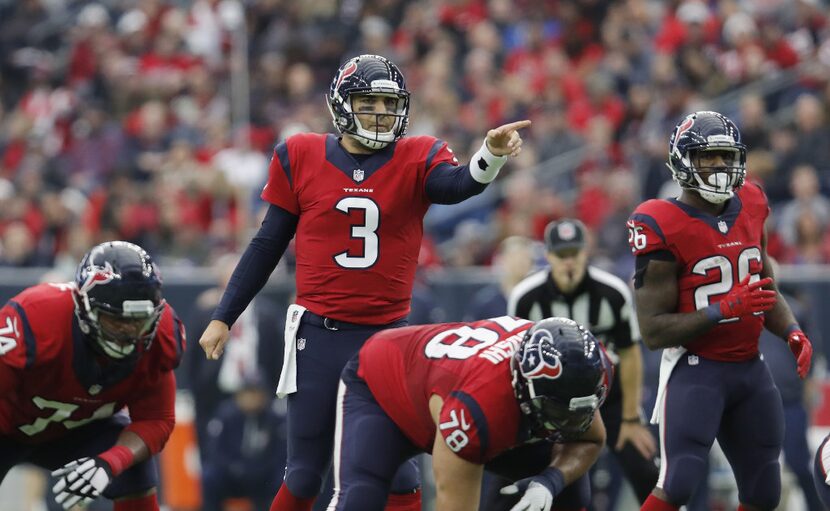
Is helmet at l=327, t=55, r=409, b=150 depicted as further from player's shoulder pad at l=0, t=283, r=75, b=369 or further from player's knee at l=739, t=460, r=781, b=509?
player's knee at l=739, t=460, r=781, b=509

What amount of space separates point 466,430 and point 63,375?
1.89m

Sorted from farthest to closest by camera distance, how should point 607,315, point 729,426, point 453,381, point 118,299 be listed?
point 607,315
point 729,426
point 118,299
point 453,381

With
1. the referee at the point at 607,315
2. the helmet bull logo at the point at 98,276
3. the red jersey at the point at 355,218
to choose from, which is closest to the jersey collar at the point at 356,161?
the red jersey at the point at 355,218

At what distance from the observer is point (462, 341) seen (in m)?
5.65

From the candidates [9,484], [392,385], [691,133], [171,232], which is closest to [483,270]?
[171,232]

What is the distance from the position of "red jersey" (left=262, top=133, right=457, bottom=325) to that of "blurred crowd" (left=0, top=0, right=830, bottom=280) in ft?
15.5

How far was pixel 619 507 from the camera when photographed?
34.1 ft

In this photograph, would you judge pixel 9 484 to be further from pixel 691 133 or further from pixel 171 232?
pixel 691 133

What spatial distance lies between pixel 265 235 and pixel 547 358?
1702 millimetres

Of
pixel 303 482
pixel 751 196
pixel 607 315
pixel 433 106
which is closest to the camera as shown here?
pixel 303 482

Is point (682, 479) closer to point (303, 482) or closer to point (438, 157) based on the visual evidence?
point (303, 482)

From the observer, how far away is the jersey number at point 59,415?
6.23m

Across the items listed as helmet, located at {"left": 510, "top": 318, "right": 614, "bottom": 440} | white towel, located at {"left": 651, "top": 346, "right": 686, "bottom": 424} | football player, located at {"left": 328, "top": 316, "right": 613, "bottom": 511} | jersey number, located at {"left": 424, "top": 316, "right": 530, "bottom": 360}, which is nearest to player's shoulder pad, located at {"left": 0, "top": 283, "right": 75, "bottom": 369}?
football player, located at {"left": 328, "top": 316, "right": 613, "bottom": 511}

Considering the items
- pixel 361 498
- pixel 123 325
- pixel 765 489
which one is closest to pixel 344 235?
pixel 123 325
